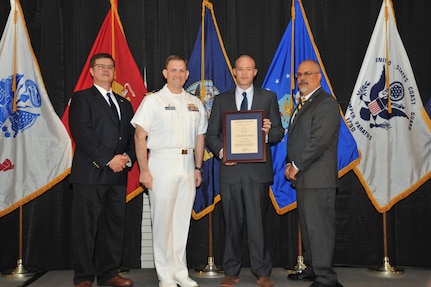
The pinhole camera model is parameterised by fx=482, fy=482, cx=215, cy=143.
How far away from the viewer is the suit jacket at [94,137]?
13.0 ft

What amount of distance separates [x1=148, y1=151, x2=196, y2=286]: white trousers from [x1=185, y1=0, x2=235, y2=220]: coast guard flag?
74 centimetres

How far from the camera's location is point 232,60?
5051 millimetres

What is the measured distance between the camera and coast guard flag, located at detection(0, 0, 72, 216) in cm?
460

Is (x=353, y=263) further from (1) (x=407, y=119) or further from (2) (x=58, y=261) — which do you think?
(2) (x=58, y=261)

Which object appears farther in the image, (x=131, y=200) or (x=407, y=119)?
(x=131, y=200)

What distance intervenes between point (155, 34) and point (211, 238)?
2187 millimetres

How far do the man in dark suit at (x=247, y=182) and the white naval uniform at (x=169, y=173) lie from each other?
278 millimetres

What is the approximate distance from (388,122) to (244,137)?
1669 mm

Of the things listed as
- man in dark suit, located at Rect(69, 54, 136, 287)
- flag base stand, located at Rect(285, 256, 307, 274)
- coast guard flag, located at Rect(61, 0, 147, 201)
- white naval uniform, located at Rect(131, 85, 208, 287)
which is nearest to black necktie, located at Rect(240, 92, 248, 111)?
white naval uniform, located at Rect(131, 85, 208, 287)

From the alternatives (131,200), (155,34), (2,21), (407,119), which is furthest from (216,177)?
(2,21)

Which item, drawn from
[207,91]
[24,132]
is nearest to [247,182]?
[207,91]

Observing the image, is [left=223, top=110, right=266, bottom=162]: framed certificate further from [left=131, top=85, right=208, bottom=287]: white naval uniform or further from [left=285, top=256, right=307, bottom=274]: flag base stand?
[left=285, top=256, right=307, bottom=274]: flag base stand

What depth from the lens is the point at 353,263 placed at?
5043 mm

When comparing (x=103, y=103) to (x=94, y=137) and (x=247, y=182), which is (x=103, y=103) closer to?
(x=94, y=137)
